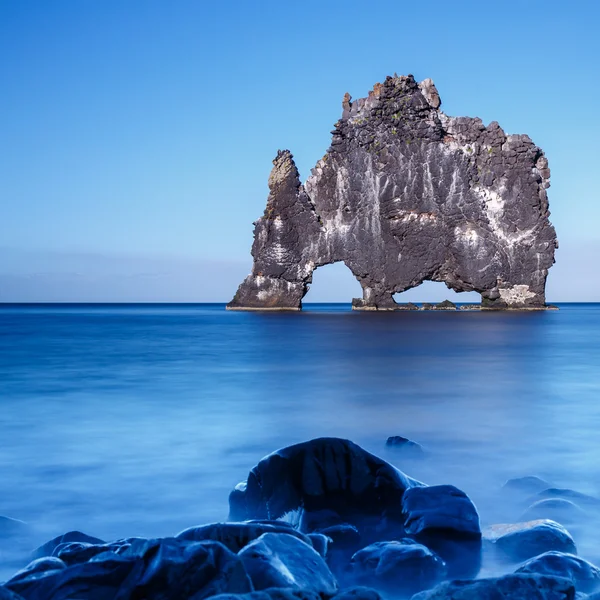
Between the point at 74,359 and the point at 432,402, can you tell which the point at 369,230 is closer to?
the point at 74,359

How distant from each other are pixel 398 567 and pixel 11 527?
2535mm

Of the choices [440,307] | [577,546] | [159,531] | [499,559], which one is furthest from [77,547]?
[440,307]

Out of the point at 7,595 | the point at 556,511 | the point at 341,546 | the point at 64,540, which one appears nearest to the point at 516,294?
the point at 556,511

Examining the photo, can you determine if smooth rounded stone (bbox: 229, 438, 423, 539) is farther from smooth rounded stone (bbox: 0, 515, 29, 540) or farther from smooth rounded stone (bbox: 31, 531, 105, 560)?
smooth rounded stone (bbox: 0, 515, 29, 540)

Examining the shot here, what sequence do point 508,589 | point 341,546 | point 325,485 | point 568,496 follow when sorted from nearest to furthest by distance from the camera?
point 508,589, point 341,546, point 325,485, point 568,496

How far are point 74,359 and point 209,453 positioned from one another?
1256 cm

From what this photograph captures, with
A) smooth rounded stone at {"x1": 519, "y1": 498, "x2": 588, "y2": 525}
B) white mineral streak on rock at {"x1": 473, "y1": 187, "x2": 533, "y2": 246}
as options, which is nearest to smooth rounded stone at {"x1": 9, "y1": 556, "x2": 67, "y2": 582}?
smooth rounded stone at {"x1": 519, "y1": 498, "x2": 588, "y2": 525}

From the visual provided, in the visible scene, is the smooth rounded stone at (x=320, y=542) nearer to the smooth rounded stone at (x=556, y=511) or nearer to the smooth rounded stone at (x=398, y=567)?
the smooth rounded stone at (x=398, y=567)

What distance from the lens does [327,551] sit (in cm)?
388

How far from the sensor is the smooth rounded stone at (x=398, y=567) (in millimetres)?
3463

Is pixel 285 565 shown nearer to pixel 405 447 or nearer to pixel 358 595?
pixel 358 595

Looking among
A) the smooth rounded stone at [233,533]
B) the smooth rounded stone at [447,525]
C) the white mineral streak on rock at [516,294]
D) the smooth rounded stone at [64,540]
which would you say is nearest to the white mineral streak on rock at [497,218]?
the white mineral streak on rock at [516,294]

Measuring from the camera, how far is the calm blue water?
5.20 meters

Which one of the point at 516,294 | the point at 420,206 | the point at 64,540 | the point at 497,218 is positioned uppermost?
the point at 420,206
